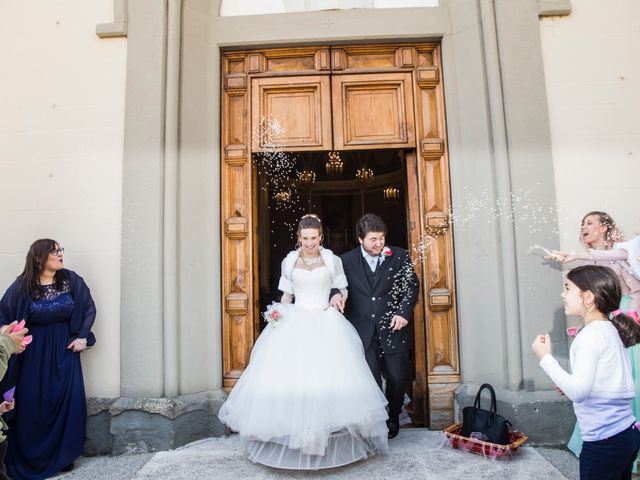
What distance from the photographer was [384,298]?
4.23m

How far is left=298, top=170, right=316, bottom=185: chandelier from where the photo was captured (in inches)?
395

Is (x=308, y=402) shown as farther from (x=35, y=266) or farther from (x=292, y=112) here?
(x=292, y=112)

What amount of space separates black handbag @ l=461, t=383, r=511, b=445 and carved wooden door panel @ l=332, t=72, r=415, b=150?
2.37 m

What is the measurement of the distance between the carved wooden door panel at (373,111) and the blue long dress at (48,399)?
2.87m

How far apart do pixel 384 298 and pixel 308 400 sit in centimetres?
125

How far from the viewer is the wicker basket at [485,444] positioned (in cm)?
357

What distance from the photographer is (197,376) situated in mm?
4273

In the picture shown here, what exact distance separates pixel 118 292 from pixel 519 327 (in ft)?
11.3

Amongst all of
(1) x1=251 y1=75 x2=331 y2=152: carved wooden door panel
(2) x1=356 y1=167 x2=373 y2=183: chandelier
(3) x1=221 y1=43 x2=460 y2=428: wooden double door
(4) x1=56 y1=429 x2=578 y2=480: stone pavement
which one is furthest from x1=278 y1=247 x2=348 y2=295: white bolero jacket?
(2) x1=356 y1=167 x2=373 y2=183: chandelier

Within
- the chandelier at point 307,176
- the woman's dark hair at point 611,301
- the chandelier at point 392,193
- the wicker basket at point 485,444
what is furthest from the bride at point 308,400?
the chandelier at point 392,193

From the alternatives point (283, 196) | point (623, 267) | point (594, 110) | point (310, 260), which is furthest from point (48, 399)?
point (283, 196)

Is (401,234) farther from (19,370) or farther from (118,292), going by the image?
(19,370)

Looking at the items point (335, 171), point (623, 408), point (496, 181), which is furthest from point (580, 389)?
point (335, 171)

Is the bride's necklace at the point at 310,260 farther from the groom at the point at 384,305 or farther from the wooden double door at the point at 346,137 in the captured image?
the wooden double door at the point at 346,137
